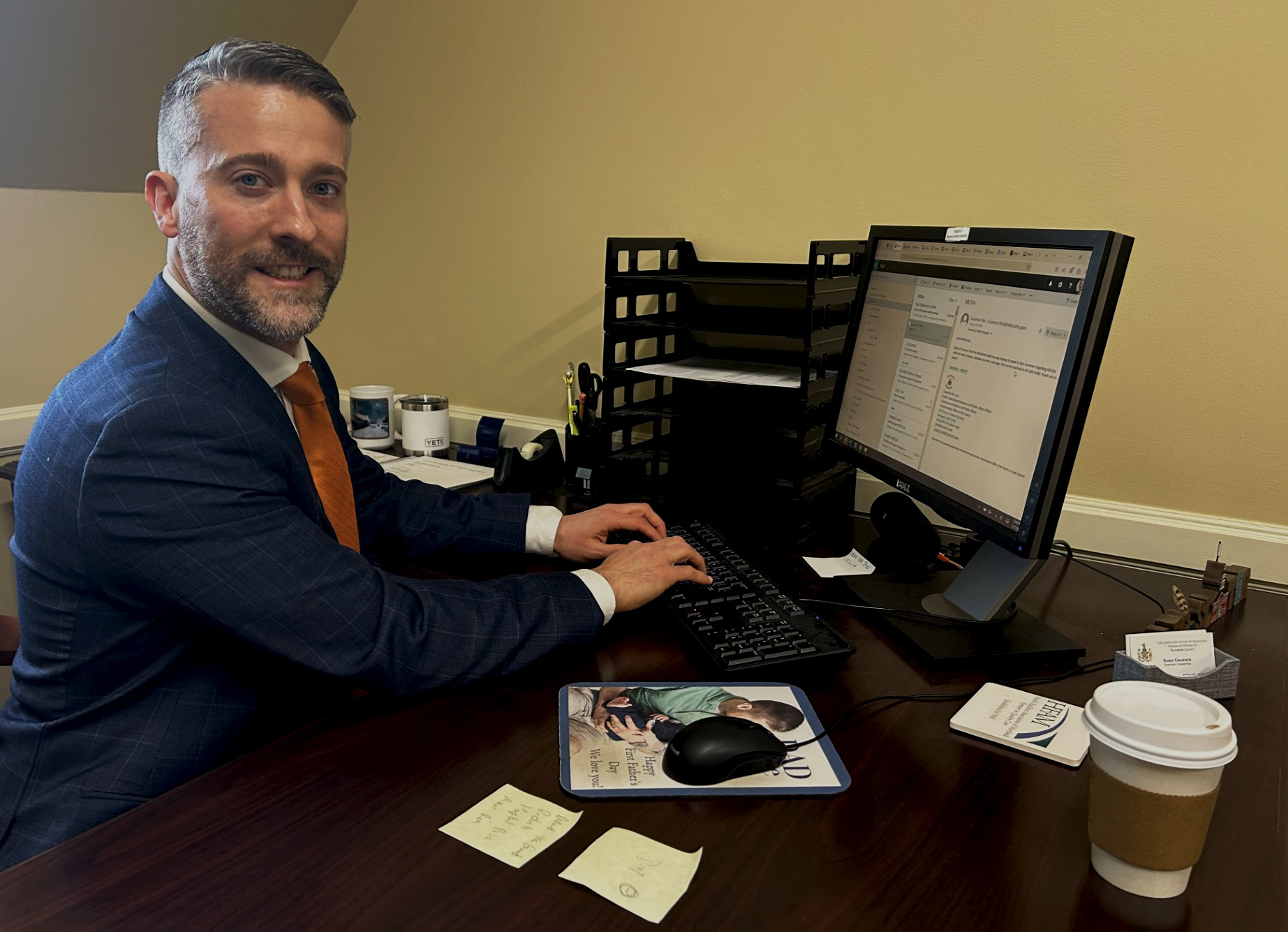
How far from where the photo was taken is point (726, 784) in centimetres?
83

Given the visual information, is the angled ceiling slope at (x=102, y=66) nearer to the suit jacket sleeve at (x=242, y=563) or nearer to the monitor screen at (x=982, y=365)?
the suit jacket sleeve at (x=242, y=563)

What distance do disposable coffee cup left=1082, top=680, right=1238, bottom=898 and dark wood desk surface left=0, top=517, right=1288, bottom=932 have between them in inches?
0.9

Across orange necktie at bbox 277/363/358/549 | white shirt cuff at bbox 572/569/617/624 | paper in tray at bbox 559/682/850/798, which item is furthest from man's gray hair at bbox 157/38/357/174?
paper in tray at bbox 559/682/850/798

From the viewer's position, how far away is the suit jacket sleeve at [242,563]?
93 centimetres

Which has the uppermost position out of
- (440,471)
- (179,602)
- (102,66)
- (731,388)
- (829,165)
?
(102,66)

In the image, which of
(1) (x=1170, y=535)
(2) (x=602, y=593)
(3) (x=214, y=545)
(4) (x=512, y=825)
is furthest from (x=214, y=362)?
(1) (x=1170, y=535)

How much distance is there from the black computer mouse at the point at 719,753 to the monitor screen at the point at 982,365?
399 mm

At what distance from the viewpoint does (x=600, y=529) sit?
1.41 metres

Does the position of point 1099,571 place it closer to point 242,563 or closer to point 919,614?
point 919,614

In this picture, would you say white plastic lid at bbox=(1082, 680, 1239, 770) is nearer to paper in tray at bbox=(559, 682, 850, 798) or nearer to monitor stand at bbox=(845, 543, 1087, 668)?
paper in tray at bbox=(559, 682, 850, 798)

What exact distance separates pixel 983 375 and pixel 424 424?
49.1 inches

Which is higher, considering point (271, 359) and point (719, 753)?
point (271, 359)

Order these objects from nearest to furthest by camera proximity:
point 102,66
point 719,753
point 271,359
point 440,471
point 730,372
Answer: point 719,753 → point 271,359 → point 730,372 → point 440,471 → point 102,66

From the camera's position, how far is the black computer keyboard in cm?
106
